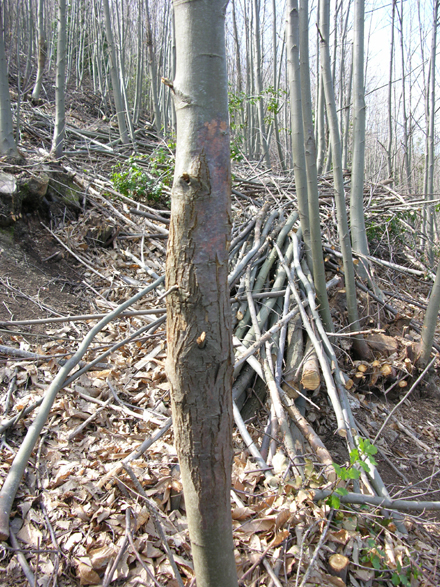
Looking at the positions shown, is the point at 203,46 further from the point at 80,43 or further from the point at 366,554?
the point at 80,43

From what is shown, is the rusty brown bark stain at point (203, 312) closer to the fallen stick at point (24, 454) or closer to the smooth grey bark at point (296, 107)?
the fallen stick at point (24, 454)

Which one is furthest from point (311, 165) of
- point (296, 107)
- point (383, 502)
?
point (383, 502)

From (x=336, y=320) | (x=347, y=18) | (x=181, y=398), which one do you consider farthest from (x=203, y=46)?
(x=347, y=18)

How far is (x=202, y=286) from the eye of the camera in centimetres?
105

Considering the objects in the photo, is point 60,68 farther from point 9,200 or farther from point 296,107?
point 296,107

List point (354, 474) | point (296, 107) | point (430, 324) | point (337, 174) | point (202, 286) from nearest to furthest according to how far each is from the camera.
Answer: point (202, 286), point (354, 474), point (296, 107), point (337, 174), point (430, 324)

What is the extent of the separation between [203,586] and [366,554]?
1.12 m

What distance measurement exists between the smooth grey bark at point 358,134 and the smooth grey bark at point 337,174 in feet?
1.34

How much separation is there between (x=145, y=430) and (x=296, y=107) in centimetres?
262

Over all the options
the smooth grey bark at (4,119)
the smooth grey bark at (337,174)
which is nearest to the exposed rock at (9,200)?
the smooth grey bark at (4,119)

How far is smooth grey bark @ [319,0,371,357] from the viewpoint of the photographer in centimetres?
310

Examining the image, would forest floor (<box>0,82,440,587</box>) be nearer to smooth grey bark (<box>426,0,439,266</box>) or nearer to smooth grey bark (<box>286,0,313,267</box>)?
smooth grey bark (<box>286,0,313,267</box>)

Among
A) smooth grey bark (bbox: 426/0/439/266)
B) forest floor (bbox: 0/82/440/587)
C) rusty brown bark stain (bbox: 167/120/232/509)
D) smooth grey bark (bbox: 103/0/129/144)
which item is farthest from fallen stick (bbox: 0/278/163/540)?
smooth grey bark (bbox: 103/0/129/144)

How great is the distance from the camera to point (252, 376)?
9.73 ft
